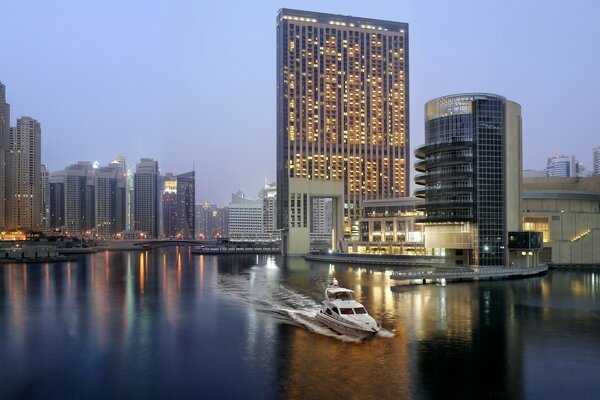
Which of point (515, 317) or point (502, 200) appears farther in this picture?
point (502, 200)

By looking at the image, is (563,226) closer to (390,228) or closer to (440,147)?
(440,147)

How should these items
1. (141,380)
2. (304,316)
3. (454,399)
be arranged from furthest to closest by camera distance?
(304,316) < (141,380) < (454,399)

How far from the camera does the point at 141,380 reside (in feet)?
111

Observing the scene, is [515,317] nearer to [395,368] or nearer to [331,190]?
[395,368]

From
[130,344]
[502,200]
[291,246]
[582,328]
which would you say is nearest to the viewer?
[130,344]

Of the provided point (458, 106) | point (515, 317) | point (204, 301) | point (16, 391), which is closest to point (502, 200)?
point (458, 106)

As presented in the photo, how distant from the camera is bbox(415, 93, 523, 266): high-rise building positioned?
4284 inches

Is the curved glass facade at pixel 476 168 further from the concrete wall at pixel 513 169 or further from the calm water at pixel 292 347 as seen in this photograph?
the calm water at pixel 292 347

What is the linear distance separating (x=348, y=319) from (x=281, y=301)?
22.9 m

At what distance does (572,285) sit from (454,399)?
66734mm

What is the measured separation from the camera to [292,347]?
1660 inches

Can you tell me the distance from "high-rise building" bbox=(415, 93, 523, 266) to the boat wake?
138ft

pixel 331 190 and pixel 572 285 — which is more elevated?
pixel 331 190

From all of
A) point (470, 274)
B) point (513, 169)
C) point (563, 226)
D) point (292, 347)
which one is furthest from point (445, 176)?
point (292, 347)
